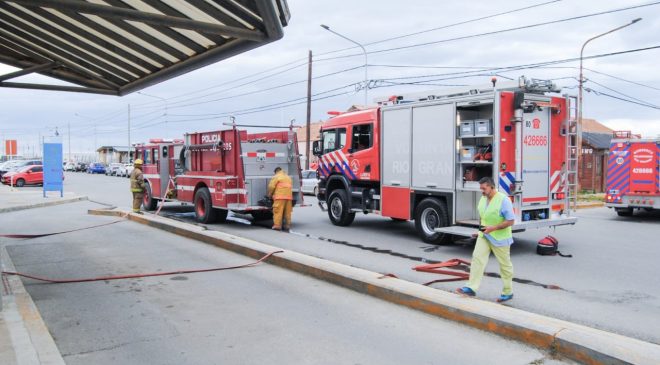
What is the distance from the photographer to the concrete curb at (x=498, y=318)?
15.2 ft

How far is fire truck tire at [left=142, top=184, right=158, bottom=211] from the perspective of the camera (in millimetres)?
18195

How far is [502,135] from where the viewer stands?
9.82 m

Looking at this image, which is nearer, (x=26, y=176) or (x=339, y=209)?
(x=339, y=209)

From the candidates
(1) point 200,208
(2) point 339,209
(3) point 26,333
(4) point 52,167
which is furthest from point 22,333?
(4) point 52,167

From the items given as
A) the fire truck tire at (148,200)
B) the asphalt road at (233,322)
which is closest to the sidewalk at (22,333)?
the asphalt road at (233,322)

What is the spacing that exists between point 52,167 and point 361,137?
18.2 metres

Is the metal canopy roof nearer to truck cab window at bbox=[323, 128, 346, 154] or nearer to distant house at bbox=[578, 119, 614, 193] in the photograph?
truck cab window at bbox=[323, 128, 346, 154]

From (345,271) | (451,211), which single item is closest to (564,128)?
(451,211)

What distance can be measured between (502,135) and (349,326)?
549cm

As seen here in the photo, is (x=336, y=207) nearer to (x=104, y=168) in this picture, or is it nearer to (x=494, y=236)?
(x=494, y=236)

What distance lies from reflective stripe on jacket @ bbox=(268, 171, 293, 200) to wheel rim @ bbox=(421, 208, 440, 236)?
369cm

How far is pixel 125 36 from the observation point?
6570mm

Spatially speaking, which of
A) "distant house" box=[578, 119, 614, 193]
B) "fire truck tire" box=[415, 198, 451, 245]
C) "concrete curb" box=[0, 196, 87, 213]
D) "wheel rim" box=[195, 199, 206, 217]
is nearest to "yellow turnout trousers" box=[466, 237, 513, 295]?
"fire truck tire" box=[415, 198, 451, 245]

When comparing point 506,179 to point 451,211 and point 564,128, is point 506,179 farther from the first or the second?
point 564,128
